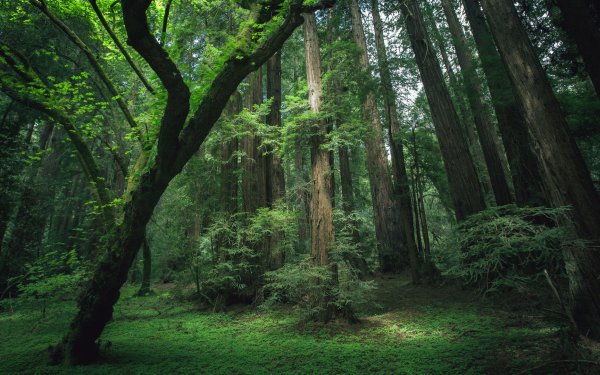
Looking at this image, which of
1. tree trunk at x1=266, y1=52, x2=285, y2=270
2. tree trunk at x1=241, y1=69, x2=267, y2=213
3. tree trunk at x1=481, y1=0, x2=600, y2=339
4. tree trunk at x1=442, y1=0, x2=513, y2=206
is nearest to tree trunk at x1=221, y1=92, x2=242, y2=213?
tree trunk at x1=241, y1=69, x2=267, y2=213

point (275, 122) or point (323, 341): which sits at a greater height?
point (275, 122)

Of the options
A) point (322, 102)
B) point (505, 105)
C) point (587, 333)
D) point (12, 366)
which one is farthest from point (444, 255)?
point (12, 366)

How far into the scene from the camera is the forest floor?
338 cm

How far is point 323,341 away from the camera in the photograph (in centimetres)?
477

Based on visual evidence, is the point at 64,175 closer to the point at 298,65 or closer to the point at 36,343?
the point at 36,343

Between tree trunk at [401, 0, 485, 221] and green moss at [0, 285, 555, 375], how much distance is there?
7.48 ft

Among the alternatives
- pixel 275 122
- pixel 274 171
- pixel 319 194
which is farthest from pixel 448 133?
pixel 275 122

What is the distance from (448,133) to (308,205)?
13.2ft

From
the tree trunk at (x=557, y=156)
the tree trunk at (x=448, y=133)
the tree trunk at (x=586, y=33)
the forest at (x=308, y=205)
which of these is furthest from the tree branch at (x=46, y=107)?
the tree trunk at (x=586, y=33)

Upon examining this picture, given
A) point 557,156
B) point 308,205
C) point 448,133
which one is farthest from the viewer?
point 308,205

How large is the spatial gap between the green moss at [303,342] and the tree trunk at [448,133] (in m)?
2.28

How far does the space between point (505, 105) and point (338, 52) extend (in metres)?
4.25

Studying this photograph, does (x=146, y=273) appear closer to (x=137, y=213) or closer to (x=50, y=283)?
(x=50, y=283)

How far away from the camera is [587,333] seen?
3.01 m
